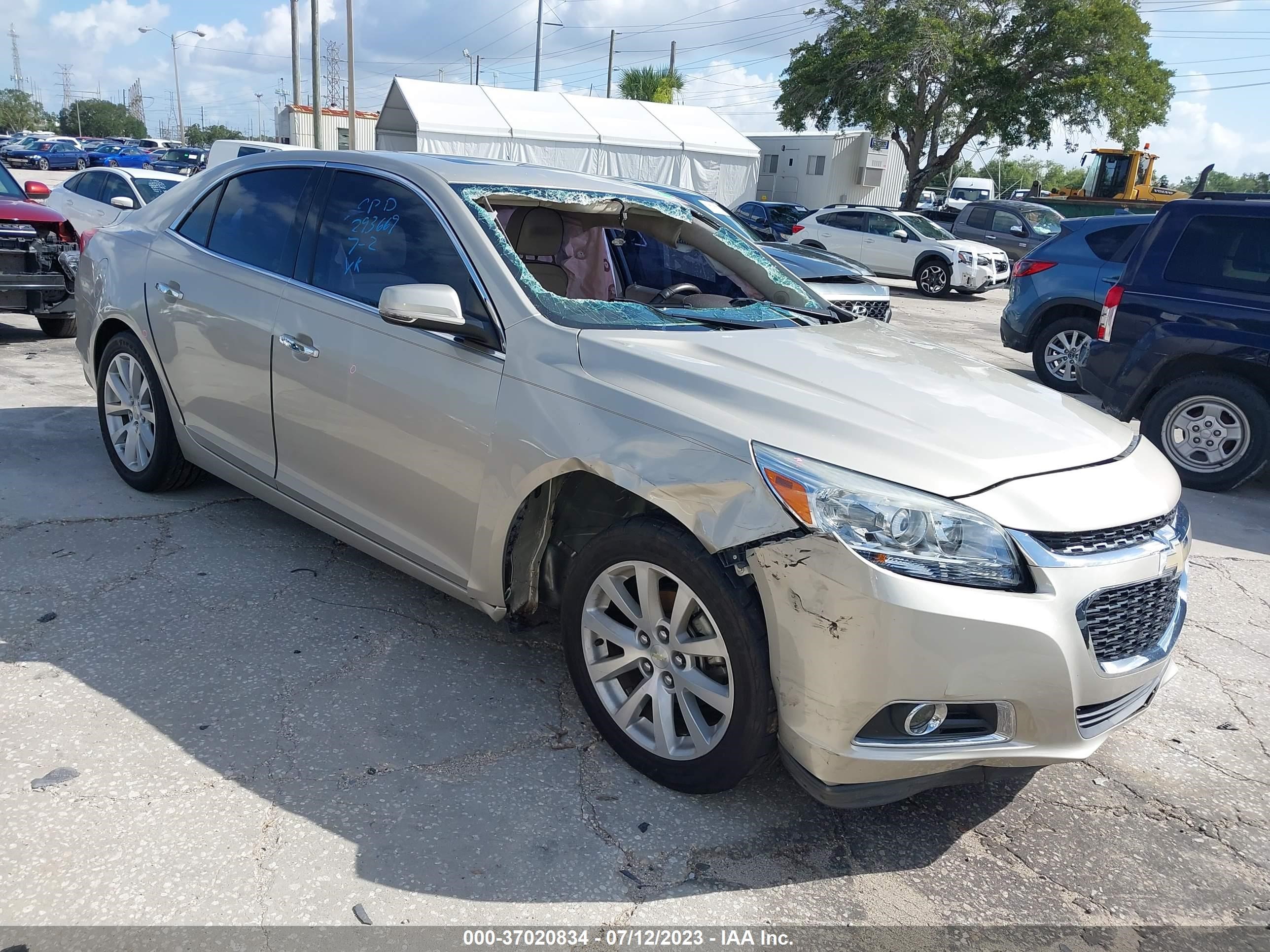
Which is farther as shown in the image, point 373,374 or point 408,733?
point 373,374

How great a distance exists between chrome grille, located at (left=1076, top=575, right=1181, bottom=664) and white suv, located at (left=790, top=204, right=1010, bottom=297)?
52.9ft

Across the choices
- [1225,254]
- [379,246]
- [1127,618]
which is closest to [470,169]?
[379,246]

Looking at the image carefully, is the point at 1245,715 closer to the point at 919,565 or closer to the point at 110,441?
the point at 919,565

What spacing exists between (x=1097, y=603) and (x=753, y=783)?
111 centimetres

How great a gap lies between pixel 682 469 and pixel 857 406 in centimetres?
54

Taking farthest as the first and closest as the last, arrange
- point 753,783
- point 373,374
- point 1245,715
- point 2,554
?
1. point 2,554
2. point 1245,715
3. point 373,374
4. point 753,783

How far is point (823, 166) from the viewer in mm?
42719

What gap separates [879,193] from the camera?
4712cm

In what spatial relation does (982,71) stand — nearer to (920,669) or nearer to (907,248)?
(907,248)

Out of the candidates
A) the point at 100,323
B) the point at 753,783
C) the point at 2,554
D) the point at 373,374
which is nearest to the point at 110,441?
the point at 100,323

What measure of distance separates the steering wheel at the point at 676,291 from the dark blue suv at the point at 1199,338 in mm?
4100

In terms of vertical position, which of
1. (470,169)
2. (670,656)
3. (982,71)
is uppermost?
(982,71)

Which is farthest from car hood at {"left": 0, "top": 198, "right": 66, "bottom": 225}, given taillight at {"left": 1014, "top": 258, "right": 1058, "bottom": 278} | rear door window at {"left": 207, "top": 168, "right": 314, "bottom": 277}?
taillight at {"left": 1014, "top": 258, "right": 1058, "bottom": 278}

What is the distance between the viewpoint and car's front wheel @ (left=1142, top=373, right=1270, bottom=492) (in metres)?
6.32
